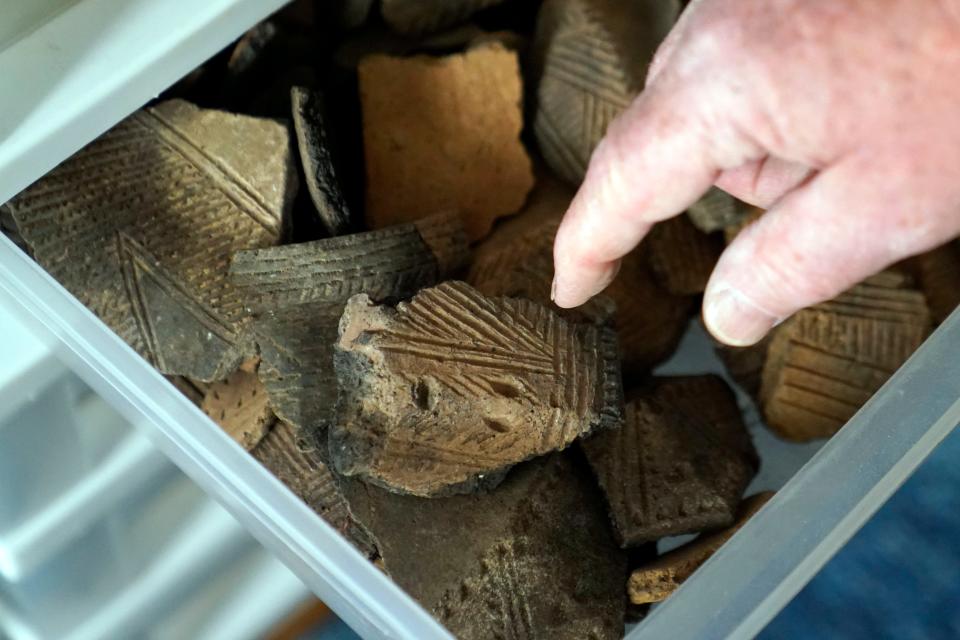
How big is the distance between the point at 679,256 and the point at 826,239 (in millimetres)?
799

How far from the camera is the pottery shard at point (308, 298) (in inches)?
49.8

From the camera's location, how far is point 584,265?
3.23ft

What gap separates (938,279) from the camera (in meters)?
1.56

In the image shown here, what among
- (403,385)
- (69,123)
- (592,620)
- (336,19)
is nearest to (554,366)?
(403,385)

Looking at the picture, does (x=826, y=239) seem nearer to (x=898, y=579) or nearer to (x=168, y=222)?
(x=168, y=222)

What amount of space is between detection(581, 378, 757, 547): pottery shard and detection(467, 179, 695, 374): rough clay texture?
0.46 feet

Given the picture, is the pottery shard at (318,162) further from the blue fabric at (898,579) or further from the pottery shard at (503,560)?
the blue fabric at (898,579)

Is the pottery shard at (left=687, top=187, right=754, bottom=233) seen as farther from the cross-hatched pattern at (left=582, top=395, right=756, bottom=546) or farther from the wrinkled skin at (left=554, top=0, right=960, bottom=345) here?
the wrinkled skin at (left=554, top=0, right=960, bottom=345)

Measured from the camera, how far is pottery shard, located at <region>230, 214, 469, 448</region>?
1266 mm

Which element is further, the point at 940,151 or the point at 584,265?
the point at 584,265

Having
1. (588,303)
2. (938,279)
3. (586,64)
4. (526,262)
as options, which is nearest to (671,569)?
(588,303)

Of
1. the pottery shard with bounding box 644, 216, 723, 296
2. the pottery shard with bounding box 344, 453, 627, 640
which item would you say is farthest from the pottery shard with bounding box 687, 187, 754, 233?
the pottery shard with bounding box 344, 453, 627, 640

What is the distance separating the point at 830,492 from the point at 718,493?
27 centimetres

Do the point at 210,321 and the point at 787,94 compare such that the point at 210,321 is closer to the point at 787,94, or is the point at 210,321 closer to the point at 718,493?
the point at 718,493
